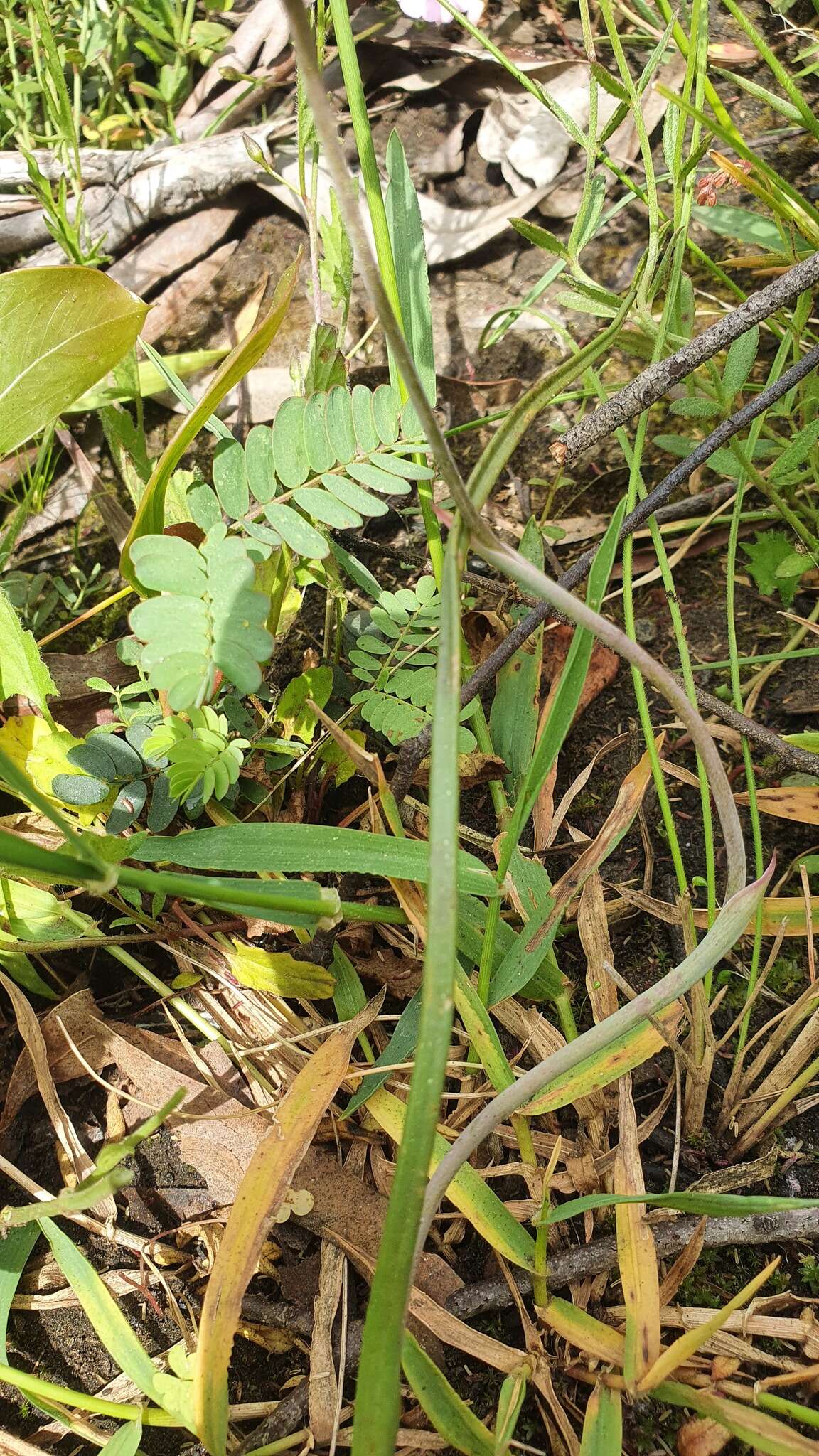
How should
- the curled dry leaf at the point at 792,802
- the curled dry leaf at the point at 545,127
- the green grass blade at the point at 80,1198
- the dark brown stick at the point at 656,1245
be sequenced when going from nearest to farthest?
the green grass blade at the point at 80,1198 < the dark brown stick at the point at 656,1245 < the curled dry leaf at the point at 792,802 < the curled dry leaf at the point at 545,127

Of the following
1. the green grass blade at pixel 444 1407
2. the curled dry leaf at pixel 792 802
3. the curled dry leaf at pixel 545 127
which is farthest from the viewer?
the curled dry leaf at pixel 545 127

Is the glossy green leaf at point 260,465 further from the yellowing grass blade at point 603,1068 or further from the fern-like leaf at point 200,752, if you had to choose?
the yellowing grass blade at point 603,1068

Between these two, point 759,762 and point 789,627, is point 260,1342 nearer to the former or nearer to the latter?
point 759,762

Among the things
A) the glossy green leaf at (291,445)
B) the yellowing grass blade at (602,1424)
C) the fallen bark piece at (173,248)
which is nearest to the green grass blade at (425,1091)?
the yellowing grass blade at (602,1424)

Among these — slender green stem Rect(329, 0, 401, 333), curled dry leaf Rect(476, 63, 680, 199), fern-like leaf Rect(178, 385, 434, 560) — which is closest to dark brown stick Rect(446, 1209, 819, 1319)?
fern-like leaf Rect(178, 385, 434, 560)

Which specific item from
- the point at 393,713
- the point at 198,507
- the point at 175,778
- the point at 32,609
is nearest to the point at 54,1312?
the point at 175,778

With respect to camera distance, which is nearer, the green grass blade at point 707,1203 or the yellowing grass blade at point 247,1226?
the green grass blade at point 707,1203

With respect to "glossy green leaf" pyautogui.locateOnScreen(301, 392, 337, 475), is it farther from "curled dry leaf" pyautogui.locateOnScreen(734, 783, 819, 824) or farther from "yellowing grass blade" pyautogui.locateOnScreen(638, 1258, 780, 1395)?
"yellowing grass blade" pyautogui.locateOnScreen(638, 1258, 780, 1395)
